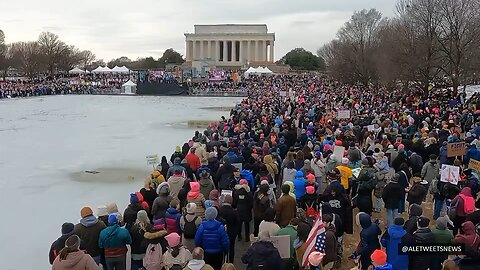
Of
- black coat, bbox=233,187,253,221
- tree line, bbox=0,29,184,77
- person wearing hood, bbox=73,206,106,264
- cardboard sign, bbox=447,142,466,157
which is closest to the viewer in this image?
person wearing hood, bbox=73,206,106,264

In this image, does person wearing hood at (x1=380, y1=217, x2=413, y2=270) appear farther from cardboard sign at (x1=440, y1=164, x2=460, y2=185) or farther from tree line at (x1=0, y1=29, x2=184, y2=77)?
tree line at (x1=0, y1=29, x2=184, y2=77)

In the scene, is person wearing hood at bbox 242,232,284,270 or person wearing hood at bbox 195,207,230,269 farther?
person wearing hood at bbox 195,207,230,269

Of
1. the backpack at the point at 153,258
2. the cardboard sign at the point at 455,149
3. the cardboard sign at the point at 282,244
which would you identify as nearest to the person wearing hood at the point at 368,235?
the cardboard sign at the point at 282,244

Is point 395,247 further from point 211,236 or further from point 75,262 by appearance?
point 75,262

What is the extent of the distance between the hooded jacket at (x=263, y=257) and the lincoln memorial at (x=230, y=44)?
364ft

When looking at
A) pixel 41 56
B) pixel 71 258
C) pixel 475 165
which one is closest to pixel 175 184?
pixel 71 258

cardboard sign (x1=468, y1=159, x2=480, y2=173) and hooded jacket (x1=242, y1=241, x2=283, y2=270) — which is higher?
cardboard sign (x1=468, y1=159, x2=480, y2=173)

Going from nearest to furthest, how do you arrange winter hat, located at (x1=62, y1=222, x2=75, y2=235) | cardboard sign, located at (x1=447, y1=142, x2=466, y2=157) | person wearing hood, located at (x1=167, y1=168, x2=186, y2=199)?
winter hat, located at (x1=62, y1=222, x2=75, y2=235), person wearing hood, located at (x1=167, y1=168, x2=186, y2=199), cardboard sign, located at (x1=447, y1=142, x2=466, y2=157)

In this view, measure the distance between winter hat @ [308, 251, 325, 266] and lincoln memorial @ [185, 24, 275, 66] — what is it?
11063cm

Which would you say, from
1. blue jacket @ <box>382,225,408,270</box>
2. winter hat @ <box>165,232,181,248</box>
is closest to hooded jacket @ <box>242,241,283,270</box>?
winter hat @ <box>165,232,181,248</box>

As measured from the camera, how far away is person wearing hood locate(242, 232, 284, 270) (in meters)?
5.78

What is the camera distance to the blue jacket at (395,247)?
671cm

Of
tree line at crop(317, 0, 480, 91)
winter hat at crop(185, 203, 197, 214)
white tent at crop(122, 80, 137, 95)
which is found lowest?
white tent at crop(122, 80, 137, 95)

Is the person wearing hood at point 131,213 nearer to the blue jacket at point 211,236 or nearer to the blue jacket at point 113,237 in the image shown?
the blue jacket at point 113,237
